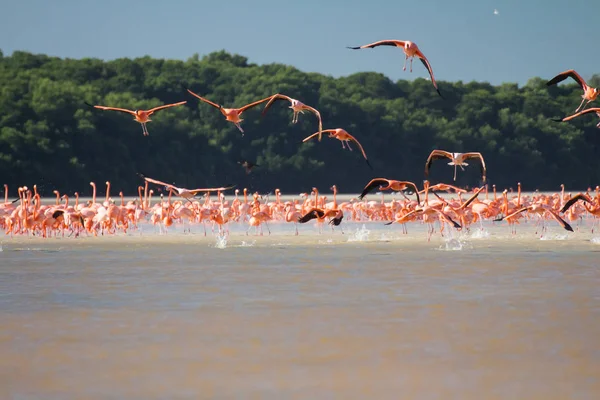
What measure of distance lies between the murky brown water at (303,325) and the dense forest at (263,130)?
122 feet

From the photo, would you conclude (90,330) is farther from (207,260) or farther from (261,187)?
(261,187)

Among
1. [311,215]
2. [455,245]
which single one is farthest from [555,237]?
[311,215]

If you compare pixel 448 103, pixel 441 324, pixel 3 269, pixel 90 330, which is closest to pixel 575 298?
pixel 441 324

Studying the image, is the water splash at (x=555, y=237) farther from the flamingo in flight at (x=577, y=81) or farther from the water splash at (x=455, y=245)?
the flamingo in flight at (x=577, y=81)

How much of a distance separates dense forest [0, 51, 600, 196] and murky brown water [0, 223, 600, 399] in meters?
37.2

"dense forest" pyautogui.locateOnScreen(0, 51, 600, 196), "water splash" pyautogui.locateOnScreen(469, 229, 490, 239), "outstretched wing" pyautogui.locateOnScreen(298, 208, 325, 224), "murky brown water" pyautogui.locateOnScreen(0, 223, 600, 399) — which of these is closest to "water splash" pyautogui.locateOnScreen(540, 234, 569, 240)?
"water splash" pyautogui.locateOnScreen(469, 229, 490, 239)

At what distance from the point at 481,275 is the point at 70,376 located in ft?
24.3

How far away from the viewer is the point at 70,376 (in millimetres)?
7887

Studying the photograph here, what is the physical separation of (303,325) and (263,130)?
5354 centimetres

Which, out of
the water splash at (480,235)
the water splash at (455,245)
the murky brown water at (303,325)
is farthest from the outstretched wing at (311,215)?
the water splash at (480,235)

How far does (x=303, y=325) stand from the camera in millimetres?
10086

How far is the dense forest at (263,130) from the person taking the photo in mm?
54625

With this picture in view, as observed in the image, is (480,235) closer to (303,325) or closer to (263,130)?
(303,325)

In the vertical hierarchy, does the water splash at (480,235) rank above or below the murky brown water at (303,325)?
above
